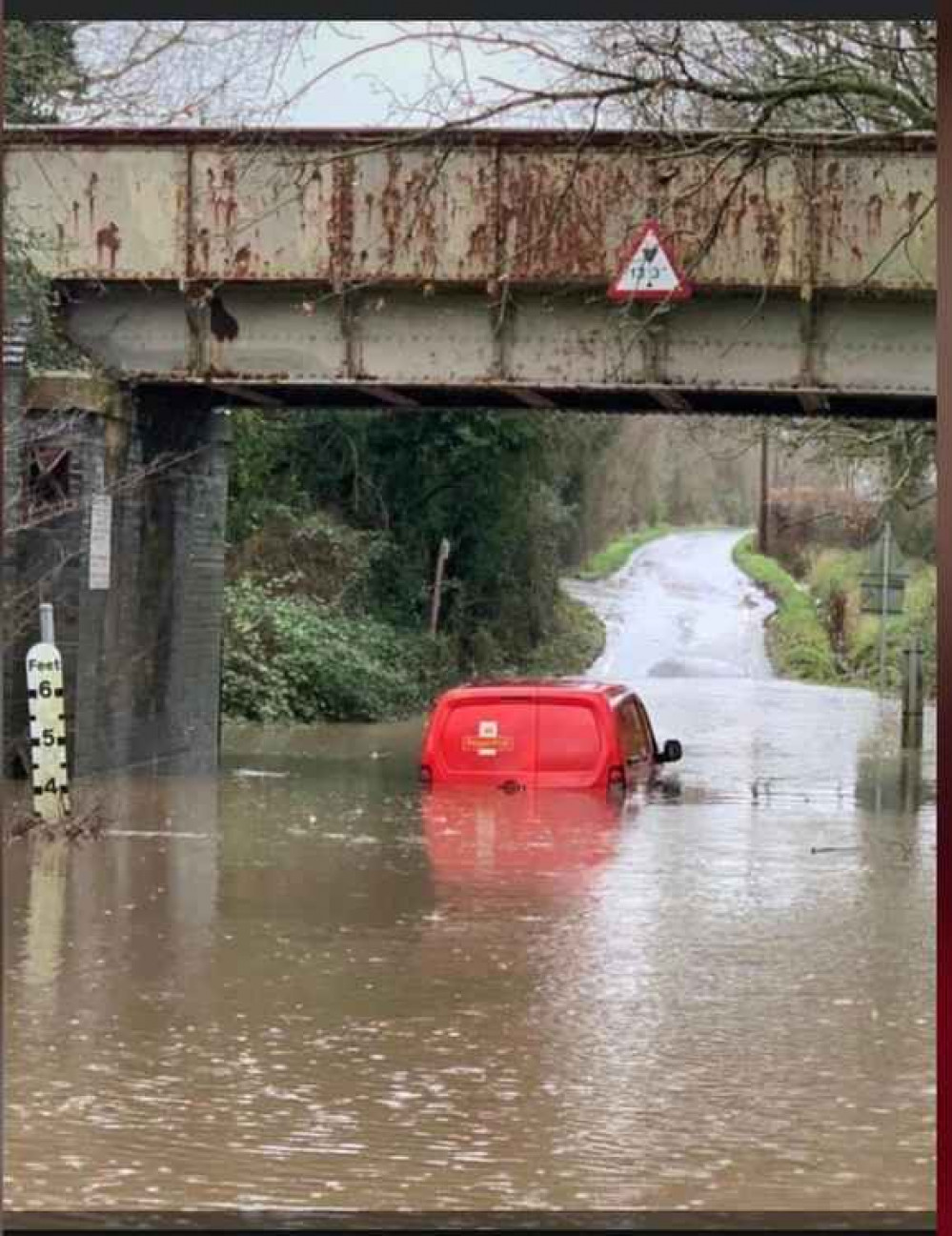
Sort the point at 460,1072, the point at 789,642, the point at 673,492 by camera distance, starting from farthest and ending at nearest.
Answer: the point at 673,492
the point at 789,642
the point at 460,1072

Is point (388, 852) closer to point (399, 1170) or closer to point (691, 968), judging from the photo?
point (691, 968)

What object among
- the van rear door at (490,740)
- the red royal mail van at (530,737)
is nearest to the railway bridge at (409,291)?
the red royal mail van at (530,737)

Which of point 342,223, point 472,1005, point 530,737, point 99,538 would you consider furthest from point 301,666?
point 472,1005

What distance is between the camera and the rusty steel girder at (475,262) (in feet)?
59.3

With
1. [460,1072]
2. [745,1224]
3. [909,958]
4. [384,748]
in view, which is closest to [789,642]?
[384,748]

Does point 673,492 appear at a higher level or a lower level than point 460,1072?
higher

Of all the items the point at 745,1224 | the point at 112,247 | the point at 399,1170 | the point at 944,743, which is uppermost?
the point at 112,247

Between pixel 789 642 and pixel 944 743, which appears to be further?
pixel 789 642

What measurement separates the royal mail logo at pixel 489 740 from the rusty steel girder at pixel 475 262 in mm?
3000

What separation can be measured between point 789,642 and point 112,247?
3701 centimetres

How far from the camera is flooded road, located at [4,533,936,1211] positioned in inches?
285

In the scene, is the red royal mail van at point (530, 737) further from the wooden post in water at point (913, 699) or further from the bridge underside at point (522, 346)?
the wooden post in water at point (913, 699)

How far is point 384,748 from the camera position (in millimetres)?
27578

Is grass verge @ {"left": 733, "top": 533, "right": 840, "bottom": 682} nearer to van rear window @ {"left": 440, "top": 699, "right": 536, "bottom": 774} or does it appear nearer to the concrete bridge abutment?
the concrete bridge abutment
